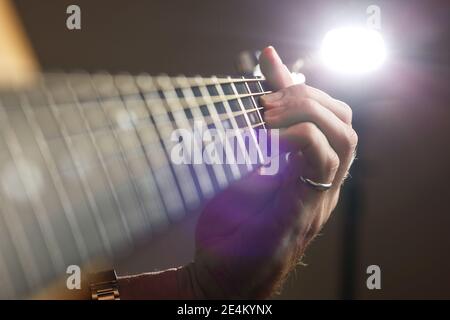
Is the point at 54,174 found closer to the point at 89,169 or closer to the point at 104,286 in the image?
the point at 89,169

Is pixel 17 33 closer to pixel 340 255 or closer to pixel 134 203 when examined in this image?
pixel 134 203

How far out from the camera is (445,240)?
36.9 inches

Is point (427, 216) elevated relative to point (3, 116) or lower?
lower

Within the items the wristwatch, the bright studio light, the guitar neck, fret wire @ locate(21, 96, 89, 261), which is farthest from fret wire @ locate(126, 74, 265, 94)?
the bright studio light

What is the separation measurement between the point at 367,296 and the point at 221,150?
61cm

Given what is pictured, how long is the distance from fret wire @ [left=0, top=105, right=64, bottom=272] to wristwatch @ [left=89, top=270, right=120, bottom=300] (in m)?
0.26

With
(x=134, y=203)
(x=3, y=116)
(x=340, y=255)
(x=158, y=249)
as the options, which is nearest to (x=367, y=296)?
(x=340, y=255)

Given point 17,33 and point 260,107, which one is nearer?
point 260,107

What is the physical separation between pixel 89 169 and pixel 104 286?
1.00 feet

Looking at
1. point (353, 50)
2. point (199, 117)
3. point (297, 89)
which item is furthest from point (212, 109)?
point (353, 50)

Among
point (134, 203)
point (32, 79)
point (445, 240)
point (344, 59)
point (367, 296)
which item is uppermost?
point (344, 59)

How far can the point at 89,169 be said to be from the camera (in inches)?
15.4
